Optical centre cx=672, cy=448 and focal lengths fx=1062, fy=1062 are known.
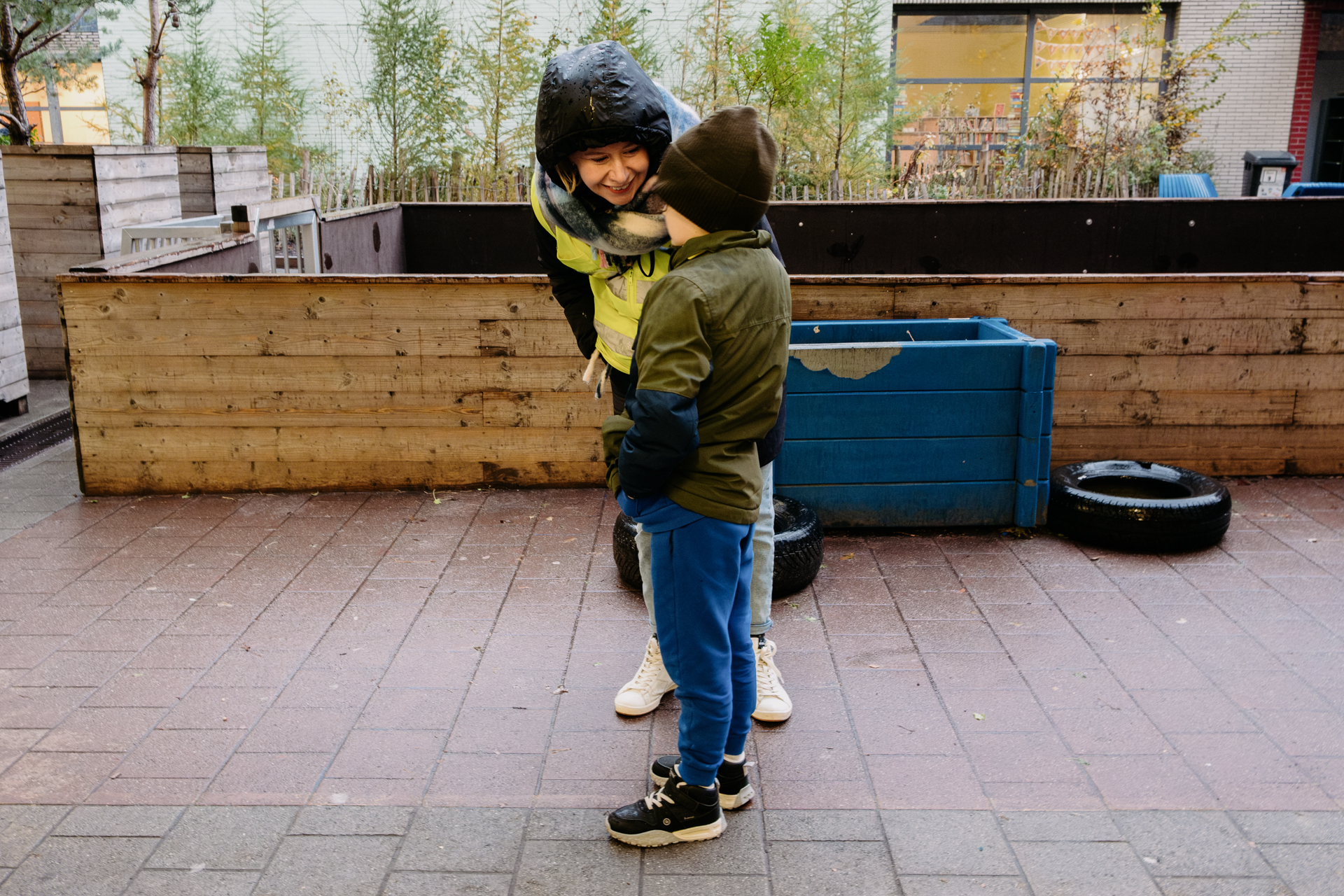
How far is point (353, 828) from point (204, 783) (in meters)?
0.49

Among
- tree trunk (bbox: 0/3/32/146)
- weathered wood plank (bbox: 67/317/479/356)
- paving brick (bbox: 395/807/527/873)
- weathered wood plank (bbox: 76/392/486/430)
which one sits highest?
tree trunk (bbox: 0/3/32/146)

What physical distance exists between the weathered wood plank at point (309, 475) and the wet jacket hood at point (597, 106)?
9.10 feet

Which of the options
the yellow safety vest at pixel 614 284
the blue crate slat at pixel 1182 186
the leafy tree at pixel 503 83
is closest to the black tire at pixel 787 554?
the yellow safety vest at pixel 614 284

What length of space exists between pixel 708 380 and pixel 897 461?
2.43 metres

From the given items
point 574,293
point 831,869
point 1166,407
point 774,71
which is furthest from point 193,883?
point 774,71

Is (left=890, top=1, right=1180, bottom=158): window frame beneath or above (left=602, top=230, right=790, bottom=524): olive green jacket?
above

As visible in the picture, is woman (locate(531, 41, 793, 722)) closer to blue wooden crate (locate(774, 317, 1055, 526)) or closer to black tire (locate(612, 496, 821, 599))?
black tire (locate(612, 496, 821, 599))

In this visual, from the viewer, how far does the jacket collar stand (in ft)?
7.21

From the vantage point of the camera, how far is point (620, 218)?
8.09 ft

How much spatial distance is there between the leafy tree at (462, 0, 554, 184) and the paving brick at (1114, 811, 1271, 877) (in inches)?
431

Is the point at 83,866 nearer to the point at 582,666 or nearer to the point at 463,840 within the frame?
the point at 463,840

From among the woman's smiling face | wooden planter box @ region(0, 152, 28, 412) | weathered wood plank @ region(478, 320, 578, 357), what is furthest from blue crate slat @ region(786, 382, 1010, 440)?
wooden planter box @ region(0, 152, 28, 412)

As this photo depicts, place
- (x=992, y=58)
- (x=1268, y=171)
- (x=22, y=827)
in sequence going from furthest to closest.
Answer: (x=992, y=58), (x=1268, y=171), (x=22, y=827)

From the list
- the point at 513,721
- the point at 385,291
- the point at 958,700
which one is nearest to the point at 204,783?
the point at 513,721
